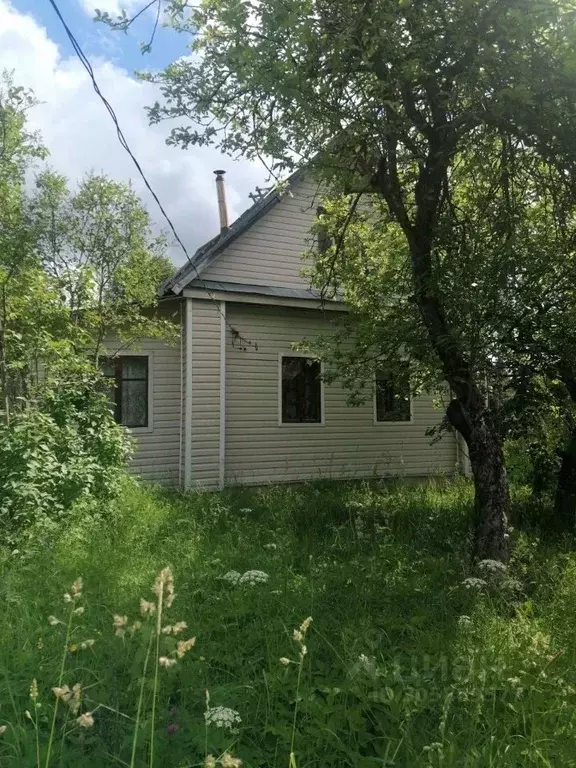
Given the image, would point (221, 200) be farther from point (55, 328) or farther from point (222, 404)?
point (55, 328)

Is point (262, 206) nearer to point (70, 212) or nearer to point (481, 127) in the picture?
point (70, 212)

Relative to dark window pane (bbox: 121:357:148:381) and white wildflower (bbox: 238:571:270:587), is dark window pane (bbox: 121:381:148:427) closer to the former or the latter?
dark window pane (bbox: 121:357:148:381)

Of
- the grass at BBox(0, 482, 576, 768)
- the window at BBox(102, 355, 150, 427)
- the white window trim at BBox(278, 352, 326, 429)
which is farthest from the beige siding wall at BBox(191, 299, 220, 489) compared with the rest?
the grass at BBox(0, 482, 576, 768)

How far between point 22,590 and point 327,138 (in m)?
4.89

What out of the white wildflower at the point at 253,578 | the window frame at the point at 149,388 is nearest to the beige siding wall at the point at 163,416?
the window frame at the point at 149,388

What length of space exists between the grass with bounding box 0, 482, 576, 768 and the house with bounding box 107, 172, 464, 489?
158 inches

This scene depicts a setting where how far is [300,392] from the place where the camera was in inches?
505

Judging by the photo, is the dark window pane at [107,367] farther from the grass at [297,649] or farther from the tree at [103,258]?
the grass at [297,649]

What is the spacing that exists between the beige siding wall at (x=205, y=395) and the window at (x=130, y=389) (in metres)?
1.17

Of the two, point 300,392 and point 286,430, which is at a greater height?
point 300,392

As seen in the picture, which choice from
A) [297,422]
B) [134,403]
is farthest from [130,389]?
[297,422]

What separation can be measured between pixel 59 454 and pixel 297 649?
15.0ft

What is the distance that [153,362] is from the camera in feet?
38.5

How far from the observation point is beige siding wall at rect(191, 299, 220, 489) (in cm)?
1112
